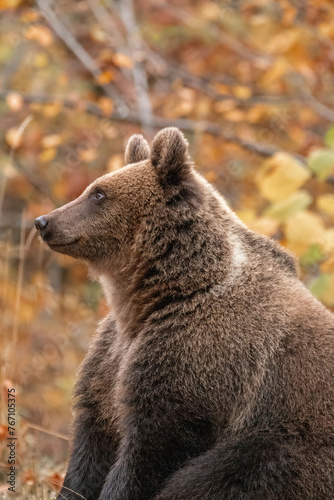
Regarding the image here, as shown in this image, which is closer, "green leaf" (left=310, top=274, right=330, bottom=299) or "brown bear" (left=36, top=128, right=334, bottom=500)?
"brown bear" (left=36, top=128, right=334, bottom=500)

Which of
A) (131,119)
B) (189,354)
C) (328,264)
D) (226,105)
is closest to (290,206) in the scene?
(328,264)

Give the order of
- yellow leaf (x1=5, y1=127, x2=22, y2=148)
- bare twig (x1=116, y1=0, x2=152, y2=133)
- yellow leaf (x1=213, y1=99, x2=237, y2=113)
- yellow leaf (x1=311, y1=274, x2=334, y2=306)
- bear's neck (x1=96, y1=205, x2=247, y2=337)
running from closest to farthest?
bear's neck (x1=96, y1=205, x2=247, y2=337), yellow leaf (x1=5, y1=127, x2=22, y2=148), yellow leaf (x1=311, y1=274, x2=334, y2=306), bare twig (x1=116, y1=0, x2=152, y2=133), yellow leaf (x1=213, y1=99, x2=237, y2=113)

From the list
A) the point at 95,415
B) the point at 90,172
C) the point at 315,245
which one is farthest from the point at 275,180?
the point at 90,172

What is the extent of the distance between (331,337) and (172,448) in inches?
39.9

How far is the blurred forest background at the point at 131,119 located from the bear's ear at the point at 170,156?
1.79 m

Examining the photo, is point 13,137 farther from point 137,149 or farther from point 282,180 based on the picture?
point 137,149

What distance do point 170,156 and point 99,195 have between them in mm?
503

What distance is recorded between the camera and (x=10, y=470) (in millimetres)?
4766

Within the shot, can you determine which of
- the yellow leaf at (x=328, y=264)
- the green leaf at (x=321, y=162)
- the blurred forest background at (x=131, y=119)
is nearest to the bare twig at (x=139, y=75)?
the blurred forest background at (x=131, y=119)

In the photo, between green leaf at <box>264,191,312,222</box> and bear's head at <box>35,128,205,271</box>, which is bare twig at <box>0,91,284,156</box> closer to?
green leaf at <box>264,191,312,222</box>

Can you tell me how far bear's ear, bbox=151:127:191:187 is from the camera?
3.95 meters

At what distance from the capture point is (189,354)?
360 centimetres

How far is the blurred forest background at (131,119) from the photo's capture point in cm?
686

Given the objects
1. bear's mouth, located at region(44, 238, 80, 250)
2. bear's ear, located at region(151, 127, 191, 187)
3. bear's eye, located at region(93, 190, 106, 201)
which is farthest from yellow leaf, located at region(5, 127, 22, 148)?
bear's ear, located at region(151, 127, 191, 187)
